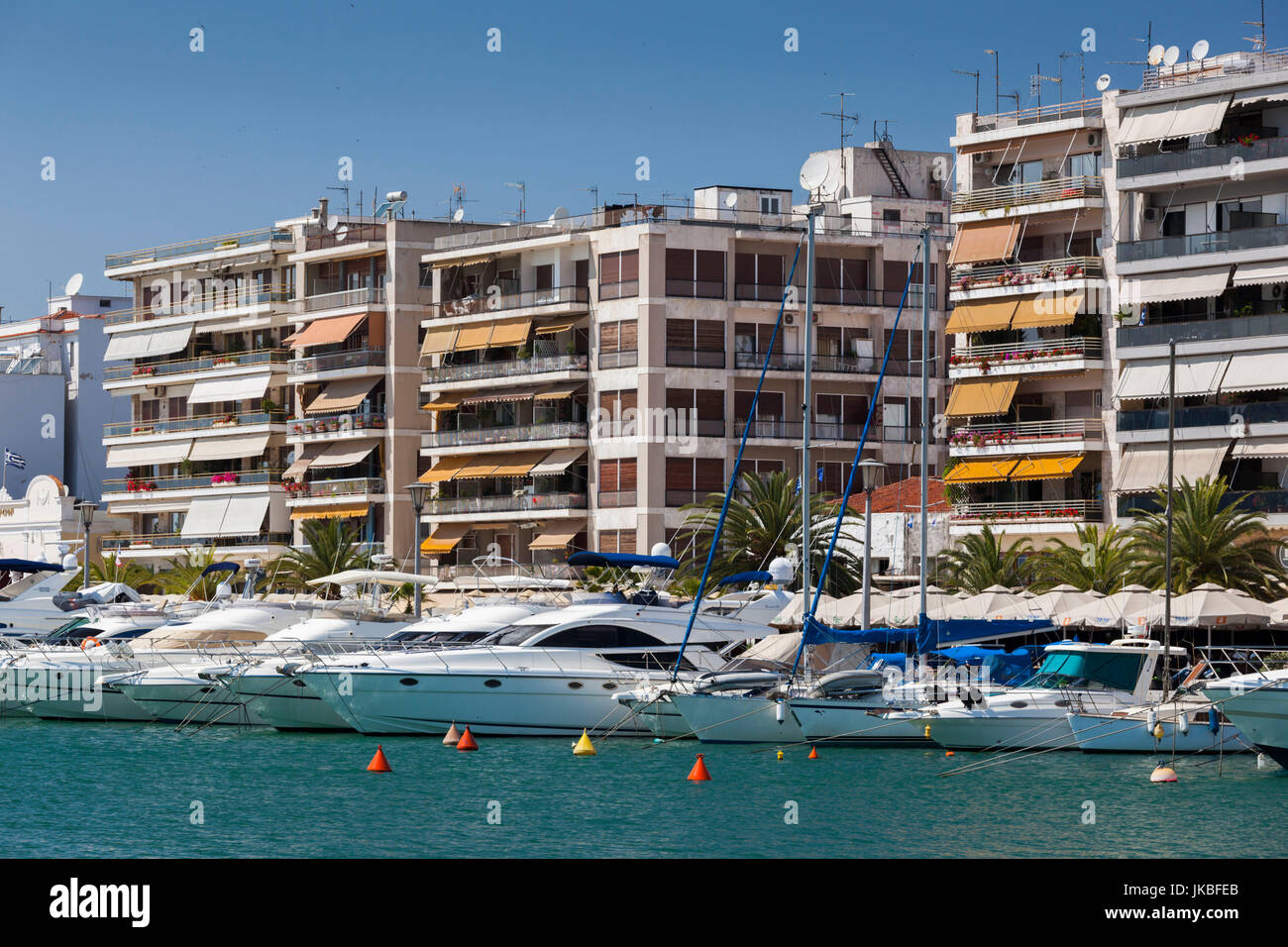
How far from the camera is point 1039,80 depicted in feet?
241

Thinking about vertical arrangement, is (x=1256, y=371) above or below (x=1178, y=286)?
below

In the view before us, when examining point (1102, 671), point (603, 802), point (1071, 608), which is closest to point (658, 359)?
point (1071, 608)

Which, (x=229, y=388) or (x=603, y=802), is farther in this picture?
(x=229, y=388)

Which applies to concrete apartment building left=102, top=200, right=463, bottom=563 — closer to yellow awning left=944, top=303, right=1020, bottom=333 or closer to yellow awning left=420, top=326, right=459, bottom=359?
yellow awning left=420, top=326, right=459, bottom=359

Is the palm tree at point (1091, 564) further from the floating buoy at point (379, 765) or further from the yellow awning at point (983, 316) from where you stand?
the floating buoy at point (379, 765)

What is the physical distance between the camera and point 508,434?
82.6m

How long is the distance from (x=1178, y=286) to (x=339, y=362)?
136 ft

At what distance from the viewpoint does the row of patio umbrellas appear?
48500 millimetres

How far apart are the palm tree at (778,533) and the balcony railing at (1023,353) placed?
8.54m

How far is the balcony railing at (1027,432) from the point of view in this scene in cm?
6900

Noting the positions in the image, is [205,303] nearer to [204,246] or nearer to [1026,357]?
[204,246]

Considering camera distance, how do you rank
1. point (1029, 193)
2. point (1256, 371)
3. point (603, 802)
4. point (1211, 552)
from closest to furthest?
point (603, 802)
point (1211, 552)
point (1256, 371)
point (1029, 193)
